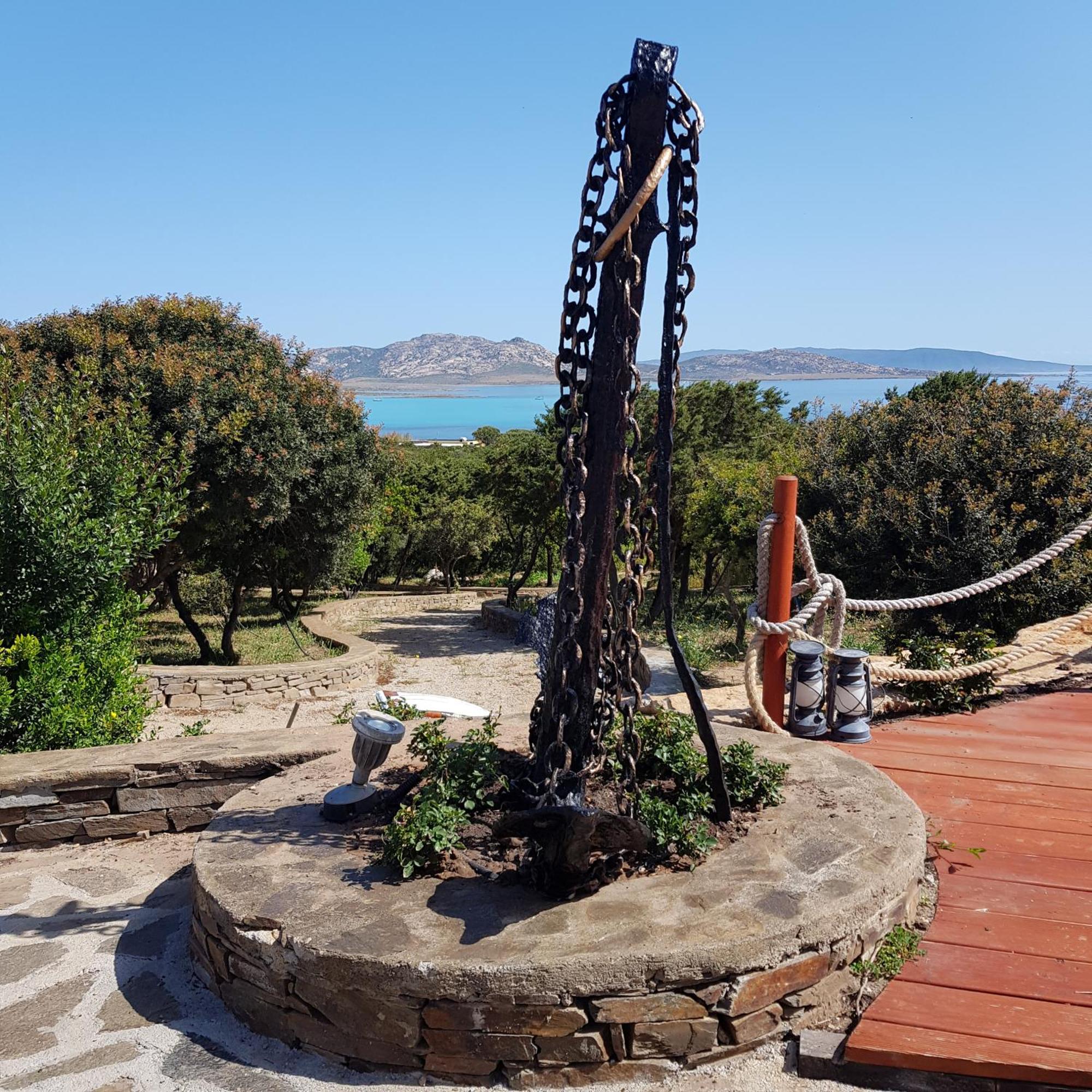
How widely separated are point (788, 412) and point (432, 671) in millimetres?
20055

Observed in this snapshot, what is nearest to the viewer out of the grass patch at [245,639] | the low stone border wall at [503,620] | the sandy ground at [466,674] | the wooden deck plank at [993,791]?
the wooden deck plank at [993,791]

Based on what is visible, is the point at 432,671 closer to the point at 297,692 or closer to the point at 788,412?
the point at 297,692

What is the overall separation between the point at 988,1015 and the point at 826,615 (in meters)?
2.88

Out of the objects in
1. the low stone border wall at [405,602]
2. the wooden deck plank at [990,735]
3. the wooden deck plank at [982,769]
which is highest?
the wooden deck plank at [982,769]

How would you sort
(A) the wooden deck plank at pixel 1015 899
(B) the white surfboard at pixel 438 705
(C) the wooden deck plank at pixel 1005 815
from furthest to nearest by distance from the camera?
(B) the white surfboard at pixel 438 705 < (C) the wooden deck plank at pixel 1005 815 < (A) the wooden deck plank at pixel 1015 899

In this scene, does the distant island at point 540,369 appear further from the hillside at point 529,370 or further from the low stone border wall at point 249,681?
the low stone border wall at point 249,681

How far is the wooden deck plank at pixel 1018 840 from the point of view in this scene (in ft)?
11.8

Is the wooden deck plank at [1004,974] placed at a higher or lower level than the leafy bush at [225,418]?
lower

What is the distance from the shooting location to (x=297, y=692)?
12711 mm

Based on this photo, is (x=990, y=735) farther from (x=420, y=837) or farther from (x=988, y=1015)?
(x=420, y=837)

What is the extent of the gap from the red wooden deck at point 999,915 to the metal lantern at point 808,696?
24cm

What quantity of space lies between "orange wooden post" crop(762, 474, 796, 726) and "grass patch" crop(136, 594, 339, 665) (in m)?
10.9

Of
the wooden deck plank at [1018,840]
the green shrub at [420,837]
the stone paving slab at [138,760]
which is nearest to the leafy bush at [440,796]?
the green shrub at [420,837]

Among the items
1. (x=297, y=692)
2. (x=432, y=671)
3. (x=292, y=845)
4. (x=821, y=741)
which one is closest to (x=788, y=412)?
(x=432, y=671)
